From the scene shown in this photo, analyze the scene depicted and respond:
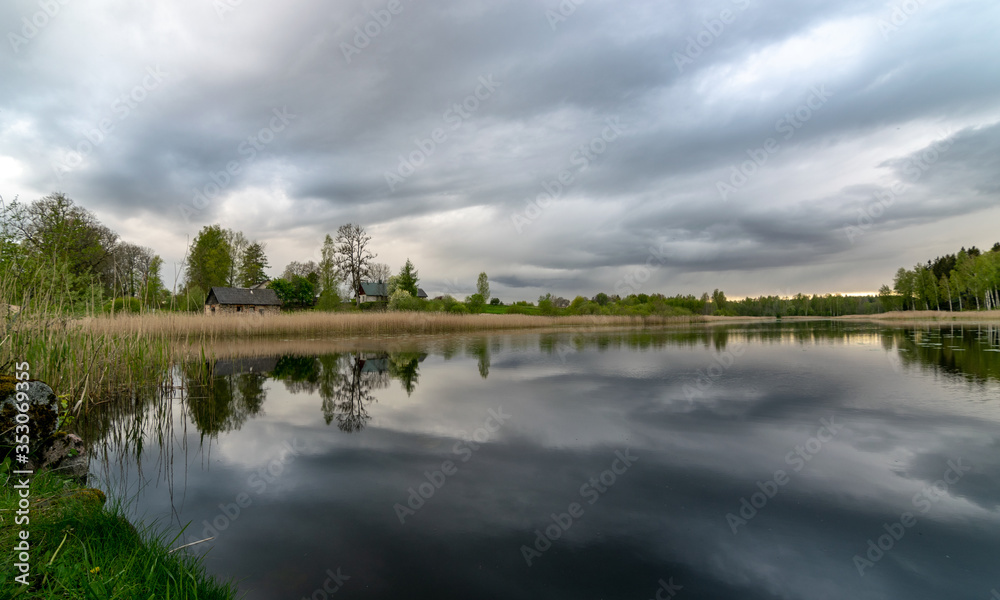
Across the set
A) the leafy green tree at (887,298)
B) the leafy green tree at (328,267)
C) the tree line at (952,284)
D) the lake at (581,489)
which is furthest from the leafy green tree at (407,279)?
the leafy green tree at (887,298)

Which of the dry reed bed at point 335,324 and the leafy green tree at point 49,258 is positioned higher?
the leafy green tree at point 49,258

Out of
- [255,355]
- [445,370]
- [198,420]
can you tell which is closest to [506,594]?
[198,420]

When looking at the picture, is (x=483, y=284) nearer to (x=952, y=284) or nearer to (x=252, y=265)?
(x=252, y=265)

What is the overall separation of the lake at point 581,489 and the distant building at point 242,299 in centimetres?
4221

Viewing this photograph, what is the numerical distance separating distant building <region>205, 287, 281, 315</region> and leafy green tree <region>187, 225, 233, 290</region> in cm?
143

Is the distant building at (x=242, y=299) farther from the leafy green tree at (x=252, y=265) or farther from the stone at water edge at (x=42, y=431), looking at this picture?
the stone at water edge at (x=42, y=431)

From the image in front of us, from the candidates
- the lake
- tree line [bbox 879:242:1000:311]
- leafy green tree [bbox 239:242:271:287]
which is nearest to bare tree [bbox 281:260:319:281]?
leafy green tree [bbox 239:242:271:287]

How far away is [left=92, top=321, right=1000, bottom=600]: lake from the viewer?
276cm

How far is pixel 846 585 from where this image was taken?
8.64ft

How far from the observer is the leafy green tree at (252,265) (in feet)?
169

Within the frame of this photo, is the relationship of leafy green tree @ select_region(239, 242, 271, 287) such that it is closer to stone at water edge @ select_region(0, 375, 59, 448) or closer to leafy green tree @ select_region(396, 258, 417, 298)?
leafy green tree @ select_region(396, 258, 417, 298)

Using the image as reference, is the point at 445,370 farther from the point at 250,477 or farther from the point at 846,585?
the point at 846,585

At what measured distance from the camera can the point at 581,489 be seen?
4.01m

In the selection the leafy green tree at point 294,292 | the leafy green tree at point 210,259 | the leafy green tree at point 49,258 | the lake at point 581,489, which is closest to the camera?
the lake at point 581,489
